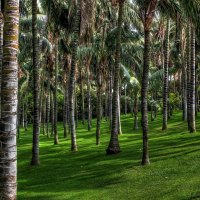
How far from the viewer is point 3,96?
8.38 m

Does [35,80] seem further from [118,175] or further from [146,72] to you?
[118,175]

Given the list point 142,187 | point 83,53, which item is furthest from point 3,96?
point 83,53

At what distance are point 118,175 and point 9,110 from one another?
10.2m

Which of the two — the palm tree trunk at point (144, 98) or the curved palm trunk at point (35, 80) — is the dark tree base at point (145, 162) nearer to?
→ the palm tree trunk at point (144, 98)

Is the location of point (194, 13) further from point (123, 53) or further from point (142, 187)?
point (123, 53)

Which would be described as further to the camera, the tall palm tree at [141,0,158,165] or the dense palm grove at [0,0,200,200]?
the tall palm tree at [141,0,158,165]

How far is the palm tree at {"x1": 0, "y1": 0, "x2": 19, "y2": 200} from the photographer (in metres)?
8.16

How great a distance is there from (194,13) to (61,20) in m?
16.4

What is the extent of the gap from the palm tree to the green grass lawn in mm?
6585

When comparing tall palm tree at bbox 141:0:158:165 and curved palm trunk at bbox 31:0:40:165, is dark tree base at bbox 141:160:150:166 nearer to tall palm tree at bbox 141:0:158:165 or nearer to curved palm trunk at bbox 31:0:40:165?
tall palm tree at bbox 141:0:158:165

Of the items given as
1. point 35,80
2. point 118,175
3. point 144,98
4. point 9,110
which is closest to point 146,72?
point 144,98

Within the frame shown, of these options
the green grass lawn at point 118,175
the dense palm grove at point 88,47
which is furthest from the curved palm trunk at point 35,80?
the green grass lawn at point 118,175

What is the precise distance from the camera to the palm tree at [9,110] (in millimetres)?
8156

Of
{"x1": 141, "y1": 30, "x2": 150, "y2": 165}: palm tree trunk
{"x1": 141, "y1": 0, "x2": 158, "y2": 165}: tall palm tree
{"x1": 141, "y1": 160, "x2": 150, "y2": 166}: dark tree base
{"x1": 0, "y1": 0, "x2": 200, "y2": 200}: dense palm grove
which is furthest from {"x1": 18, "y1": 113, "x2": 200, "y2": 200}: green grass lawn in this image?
{"x1": 0, "y1": 0, "x2": 200, "y2": 200}: dense palm grove
